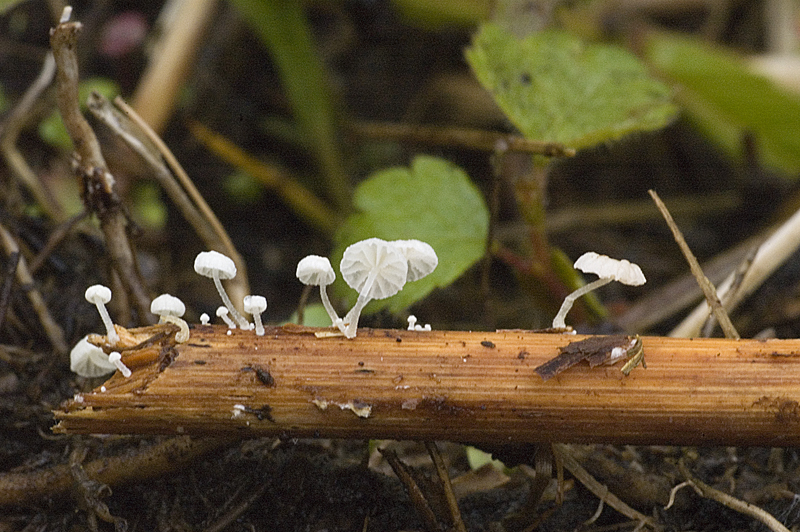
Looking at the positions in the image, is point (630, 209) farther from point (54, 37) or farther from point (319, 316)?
point (54, 37)

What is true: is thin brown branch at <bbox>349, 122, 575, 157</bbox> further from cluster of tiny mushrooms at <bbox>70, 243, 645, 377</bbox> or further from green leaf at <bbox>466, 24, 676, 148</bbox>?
cluster of tiny mushrooms at <bbox>70, 243, 645, 377</bbox>

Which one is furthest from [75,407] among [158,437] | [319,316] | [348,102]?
[348,102]

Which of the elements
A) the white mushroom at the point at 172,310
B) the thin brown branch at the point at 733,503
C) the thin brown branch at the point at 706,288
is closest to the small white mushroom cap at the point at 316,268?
the white mushroom at the point at 172,310

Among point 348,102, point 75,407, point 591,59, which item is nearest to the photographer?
point 75,407

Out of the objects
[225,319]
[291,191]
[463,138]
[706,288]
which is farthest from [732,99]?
[225,319]

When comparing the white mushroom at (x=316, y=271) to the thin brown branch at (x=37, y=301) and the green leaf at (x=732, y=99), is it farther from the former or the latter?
the green leaf at (x=732, y=99)
